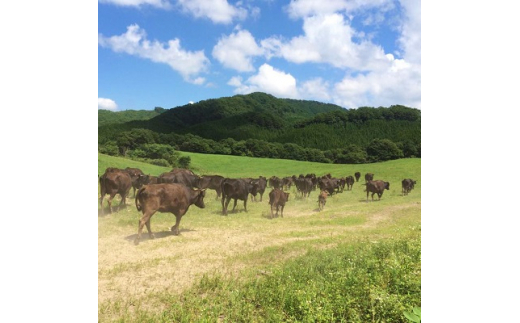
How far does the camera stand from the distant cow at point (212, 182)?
22.3ft

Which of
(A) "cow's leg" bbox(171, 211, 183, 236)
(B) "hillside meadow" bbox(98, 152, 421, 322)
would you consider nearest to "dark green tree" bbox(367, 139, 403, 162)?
(B) "hillside meadow" bbox(98, 152, 421, 322)

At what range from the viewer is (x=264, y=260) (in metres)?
4.65

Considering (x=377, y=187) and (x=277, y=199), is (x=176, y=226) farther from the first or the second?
(x=377, y=187)

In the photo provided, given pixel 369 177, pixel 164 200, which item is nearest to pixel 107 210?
pixel 164 200

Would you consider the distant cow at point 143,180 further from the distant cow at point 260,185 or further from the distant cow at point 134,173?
the distant cow at point 260,185

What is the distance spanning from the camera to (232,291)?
148 inches

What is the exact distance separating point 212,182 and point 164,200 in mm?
1270

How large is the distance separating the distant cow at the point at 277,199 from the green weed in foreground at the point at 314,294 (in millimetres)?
2567

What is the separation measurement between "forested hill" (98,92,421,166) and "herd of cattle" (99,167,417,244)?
1.74 feet

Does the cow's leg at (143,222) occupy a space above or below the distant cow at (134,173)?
below

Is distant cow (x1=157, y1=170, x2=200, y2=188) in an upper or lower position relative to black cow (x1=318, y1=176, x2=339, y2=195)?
upper

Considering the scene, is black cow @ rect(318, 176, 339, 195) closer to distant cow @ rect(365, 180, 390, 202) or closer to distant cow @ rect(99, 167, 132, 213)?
distant cow @ rect(365, 180, 390, 202)

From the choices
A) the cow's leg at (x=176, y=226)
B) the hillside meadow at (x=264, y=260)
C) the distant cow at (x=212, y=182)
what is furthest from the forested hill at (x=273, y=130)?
the cow's leg at (x=176, y=226)

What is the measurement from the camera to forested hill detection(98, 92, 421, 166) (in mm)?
5289
